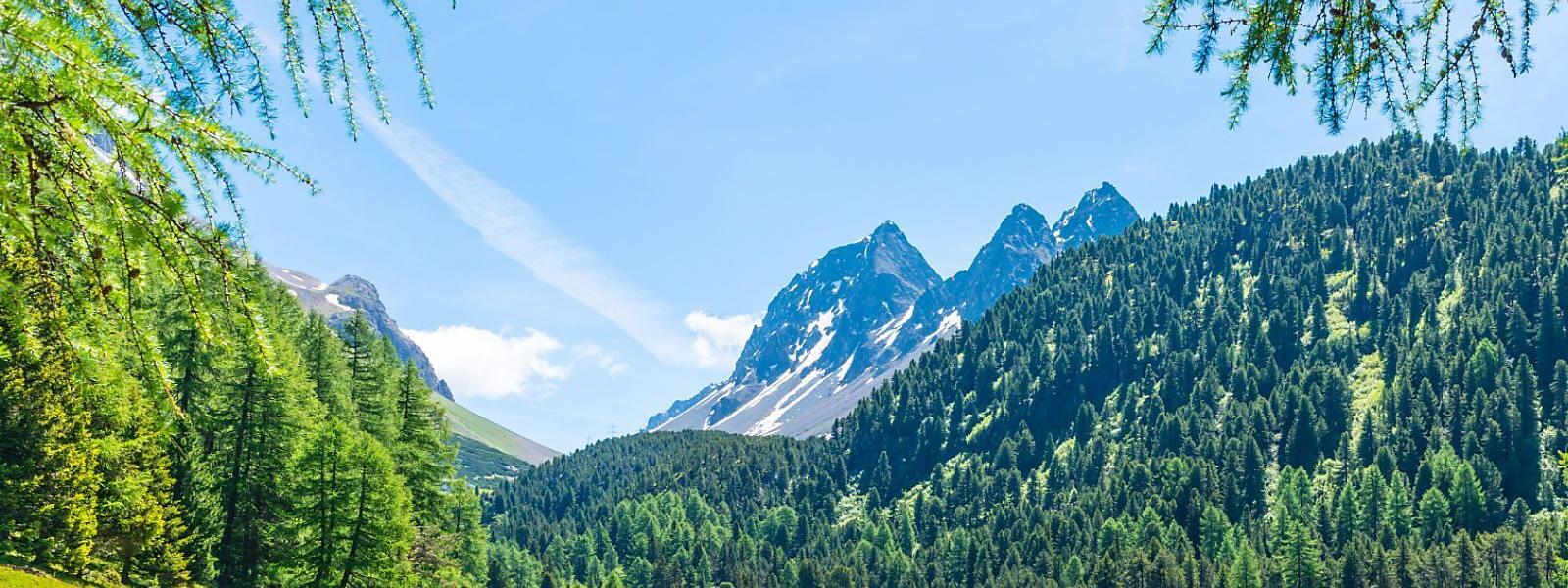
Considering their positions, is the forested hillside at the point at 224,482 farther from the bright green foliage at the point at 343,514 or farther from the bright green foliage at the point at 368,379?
the bright green foliage at the point at 368,379

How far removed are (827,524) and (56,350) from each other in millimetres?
190170

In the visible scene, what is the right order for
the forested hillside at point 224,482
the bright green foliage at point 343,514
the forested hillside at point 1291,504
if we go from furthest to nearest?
the forested hillside at point 1291,504, the bright green foliage at point 343,514, the forested hillside at point 224,482

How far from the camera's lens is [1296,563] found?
98.0m

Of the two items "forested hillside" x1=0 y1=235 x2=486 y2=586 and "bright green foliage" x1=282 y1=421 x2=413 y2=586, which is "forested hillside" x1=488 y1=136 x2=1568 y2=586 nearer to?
"forested hillside" x1=0 y1=235 x2=486 y2=586

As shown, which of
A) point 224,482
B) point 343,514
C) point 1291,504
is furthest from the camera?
point 1291,504

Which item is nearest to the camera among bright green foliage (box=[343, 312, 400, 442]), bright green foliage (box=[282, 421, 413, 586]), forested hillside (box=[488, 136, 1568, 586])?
bright green foliage (box=[282, 421, 413, 586])

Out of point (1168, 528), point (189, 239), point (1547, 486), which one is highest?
point (1547, 486)

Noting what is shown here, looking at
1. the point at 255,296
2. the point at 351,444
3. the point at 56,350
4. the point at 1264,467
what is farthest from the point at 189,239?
the point at 1264,467

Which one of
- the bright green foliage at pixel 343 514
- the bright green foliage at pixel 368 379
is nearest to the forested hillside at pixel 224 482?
the bright green foliage at pixel 343 514

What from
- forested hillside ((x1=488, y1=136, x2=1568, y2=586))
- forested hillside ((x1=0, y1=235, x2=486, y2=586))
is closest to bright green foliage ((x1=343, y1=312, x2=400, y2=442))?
forested hillside ((x1=0, y1=235, x2=486, y2=586))

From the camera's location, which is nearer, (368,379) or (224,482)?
(224,482)

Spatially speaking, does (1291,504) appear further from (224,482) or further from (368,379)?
(224,482)

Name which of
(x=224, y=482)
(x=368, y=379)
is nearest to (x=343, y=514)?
(x=224, y=482)

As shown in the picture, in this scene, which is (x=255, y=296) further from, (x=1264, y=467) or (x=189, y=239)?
(x=1264, y=467)
